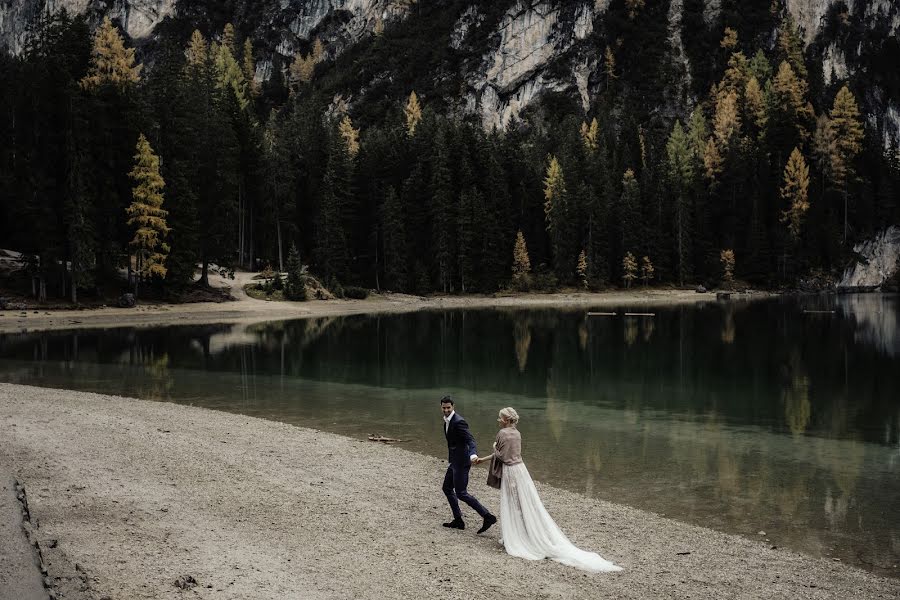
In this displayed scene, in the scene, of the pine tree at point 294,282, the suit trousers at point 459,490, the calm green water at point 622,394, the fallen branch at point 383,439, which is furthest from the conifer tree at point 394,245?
the suit trousers at point 459,490

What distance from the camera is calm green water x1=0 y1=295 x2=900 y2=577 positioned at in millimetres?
13391

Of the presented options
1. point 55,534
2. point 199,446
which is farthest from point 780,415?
point 55,534

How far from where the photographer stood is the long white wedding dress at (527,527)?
31.3 ft

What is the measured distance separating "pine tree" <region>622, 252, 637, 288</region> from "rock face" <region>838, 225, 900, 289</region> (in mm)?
33562

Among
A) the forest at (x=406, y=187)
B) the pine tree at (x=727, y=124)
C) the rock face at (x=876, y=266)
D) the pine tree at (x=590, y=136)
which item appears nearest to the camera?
the forest at (x=406, y=187)

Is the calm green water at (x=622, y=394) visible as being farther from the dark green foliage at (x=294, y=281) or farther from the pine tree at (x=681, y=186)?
the pine tree at (x=681, y=186)

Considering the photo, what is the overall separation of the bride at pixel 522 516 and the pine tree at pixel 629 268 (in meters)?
94.3

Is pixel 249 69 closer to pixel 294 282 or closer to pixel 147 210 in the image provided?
pixel 294 282

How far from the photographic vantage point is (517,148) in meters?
112

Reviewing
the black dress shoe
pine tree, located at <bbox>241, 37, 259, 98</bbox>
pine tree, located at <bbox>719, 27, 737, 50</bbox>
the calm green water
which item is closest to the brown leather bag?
the black dress shoe

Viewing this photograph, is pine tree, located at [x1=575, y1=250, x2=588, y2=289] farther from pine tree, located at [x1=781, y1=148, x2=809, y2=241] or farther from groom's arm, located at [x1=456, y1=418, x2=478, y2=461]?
groom's arm, located at [x1=456, y1=418, x2=478, y2=461]

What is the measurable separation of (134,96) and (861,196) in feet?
354

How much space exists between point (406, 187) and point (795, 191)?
63047mm

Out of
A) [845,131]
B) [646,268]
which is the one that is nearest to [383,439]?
[646,268]
